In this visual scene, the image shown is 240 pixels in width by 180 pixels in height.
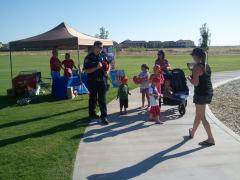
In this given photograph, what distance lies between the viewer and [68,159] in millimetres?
6848

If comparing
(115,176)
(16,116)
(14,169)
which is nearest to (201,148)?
(115,176)

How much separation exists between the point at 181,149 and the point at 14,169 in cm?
288

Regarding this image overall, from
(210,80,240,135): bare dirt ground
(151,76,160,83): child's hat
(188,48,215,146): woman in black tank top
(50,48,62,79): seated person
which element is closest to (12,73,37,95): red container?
(50,48,62,79): seated person

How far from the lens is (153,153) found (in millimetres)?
7172

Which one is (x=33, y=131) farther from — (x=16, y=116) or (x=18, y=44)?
(x=18, y=44)

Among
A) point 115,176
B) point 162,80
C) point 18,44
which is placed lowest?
point 115,176

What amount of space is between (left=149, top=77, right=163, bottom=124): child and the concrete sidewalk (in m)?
0.25

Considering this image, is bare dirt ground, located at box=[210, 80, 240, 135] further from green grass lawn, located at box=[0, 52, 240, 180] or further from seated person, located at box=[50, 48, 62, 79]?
seated person, located at box=[50, 48, 62, 79]

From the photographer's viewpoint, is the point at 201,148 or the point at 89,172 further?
the point at 201,148

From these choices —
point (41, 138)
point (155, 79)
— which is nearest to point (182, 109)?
point (155, 79)

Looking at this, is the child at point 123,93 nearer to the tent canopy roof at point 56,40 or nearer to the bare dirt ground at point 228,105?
the bare dirt ground at point 228,105

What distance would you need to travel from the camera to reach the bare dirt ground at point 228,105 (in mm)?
10572

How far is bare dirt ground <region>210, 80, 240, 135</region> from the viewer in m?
10.6

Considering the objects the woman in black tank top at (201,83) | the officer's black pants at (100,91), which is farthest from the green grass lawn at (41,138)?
the woman in black tank top at (201,83)
